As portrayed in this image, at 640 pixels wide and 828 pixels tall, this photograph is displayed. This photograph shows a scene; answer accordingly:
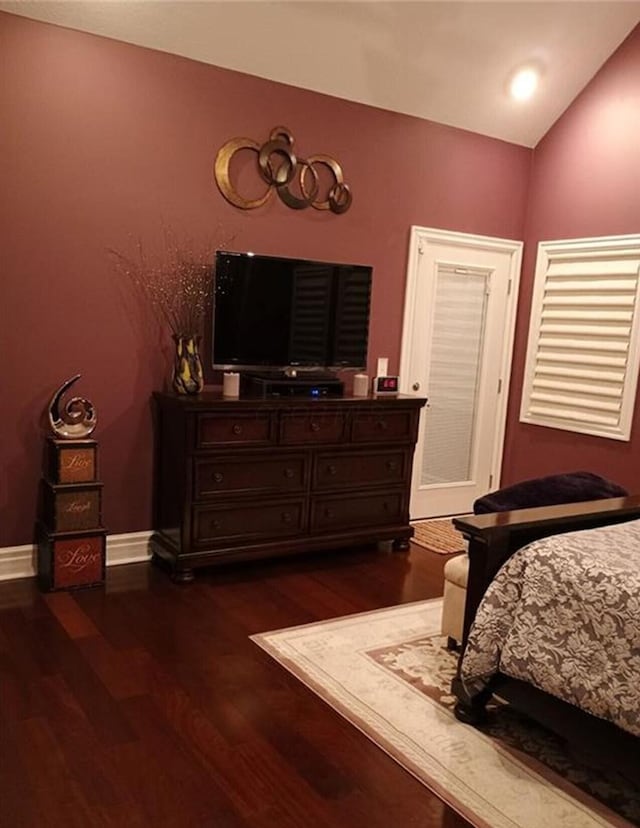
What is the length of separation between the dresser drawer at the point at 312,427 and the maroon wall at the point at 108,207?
78cm

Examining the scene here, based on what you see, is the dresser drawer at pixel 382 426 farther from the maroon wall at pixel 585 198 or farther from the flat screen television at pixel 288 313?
the maroon wall at pixel 585 198

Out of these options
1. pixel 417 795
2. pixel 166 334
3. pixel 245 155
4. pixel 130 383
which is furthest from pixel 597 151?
pixel 417 795

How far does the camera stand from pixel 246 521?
3.88m

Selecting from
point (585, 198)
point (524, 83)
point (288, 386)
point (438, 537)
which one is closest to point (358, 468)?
point (288, 386)

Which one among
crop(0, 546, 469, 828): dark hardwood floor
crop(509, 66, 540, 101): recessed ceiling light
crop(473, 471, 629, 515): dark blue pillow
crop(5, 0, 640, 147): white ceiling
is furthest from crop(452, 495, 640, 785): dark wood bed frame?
crop(509, 66, 540, 101): recessed ceiling light

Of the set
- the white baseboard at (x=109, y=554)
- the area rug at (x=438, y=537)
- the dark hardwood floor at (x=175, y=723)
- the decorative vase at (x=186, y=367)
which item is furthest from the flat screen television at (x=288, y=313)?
the dark hardwood floor at (x=175, y=723)

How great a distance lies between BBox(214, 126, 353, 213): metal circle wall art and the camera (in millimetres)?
4066

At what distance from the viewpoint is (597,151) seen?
4.76m

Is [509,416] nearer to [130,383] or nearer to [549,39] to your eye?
[549,39]

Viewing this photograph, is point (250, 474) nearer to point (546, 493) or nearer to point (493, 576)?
point (546, 493)

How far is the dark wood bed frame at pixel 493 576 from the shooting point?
2152mm

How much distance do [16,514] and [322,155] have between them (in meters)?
2.74

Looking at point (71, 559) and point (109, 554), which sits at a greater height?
point (71, 559)

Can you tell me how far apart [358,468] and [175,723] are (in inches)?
81.9
